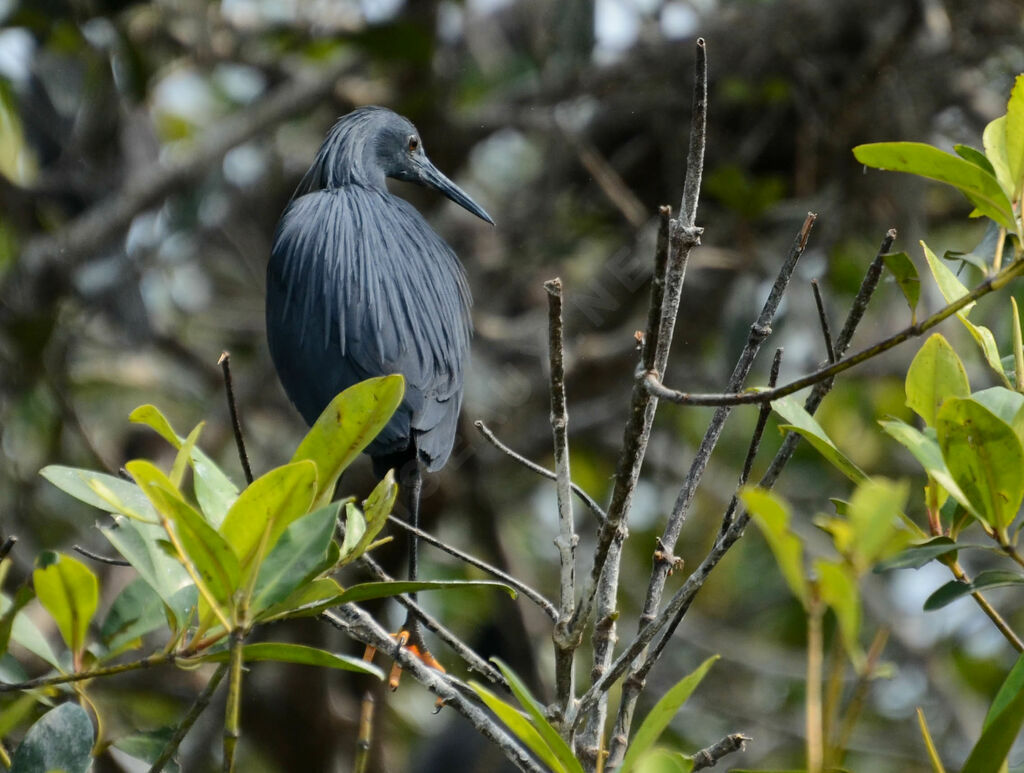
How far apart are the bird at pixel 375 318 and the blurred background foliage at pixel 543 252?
5.23 ft

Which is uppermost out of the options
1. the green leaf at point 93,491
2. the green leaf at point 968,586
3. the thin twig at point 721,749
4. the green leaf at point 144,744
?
the green leaf at point 93,491

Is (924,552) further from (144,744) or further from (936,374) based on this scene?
(144,744)

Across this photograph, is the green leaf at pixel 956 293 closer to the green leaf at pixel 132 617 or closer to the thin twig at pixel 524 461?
the thin twig at pixel 524 461

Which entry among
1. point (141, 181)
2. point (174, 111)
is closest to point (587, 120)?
point (141, 181)

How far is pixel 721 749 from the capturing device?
1536 millimetres

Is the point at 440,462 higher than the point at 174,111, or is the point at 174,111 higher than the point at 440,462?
the point at 174,111

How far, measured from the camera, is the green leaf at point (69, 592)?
1.43 metres

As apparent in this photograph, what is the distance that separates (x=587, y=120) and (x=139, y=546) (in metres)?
3.92

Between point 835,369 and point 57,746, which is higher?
point 835,369

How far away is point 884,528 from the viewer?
0.97 metres

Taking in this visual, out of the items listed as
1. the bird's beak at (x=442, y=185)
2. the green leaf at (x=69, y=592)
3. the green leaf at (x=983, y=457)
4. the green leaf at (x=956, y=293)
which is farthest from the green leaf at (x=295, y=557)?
the bird's beak at (x=442, y=185)

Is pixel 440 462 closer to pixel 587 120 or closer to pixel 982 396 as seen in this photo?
pixel 982 396

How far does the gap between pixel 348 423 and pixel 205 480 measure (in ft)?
0.72

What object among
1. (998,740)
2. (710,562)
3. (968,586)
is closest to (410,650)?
(710,562)
